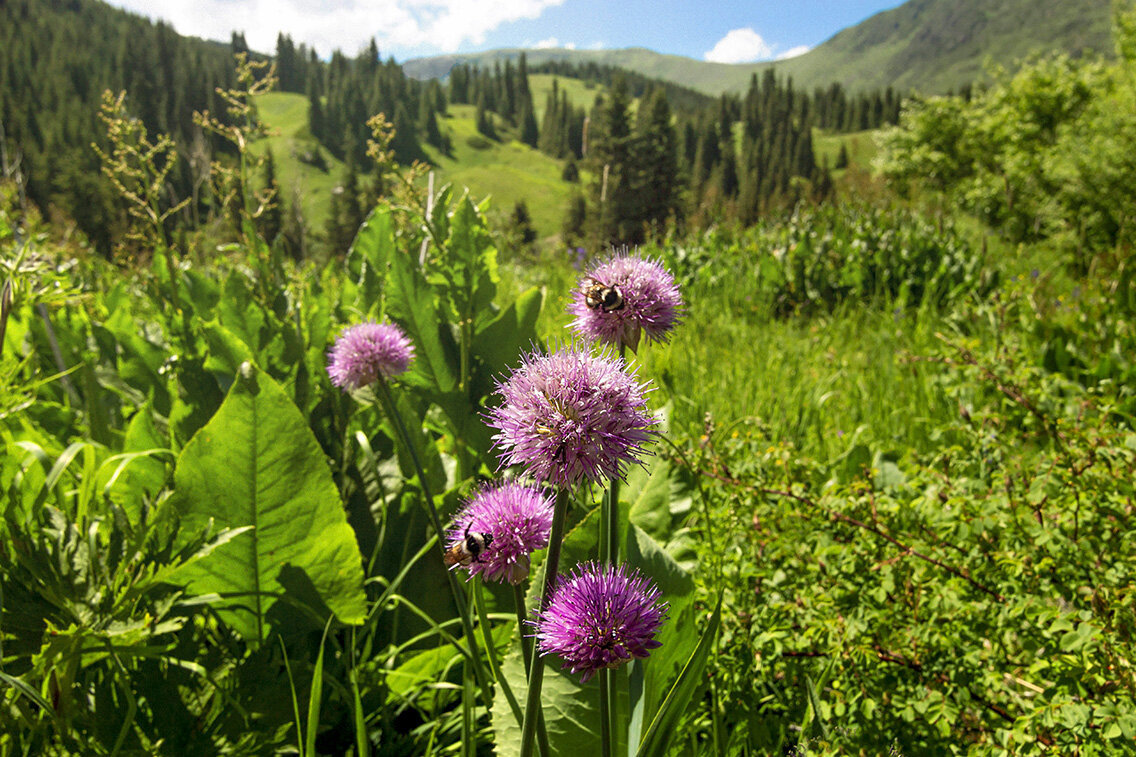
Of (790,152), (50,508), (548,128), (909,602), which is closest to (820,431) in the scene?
(909,602)

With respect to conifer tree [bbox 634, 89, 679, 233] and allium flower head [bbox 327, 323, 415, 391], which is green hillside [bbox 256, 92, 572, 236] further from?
allium flower head [bbox 327, 323, 415, 391]

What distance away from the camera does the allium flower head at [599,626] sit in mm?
784

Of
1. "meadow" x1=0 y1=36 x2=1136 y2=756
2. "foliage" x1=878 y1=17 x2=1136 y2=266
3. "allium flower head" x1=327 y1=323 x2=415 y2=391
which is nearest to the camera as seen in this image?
"meadow" x1=0 y1=36 x2=1136 y2=756

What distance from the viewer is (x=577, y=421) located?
0.79 m

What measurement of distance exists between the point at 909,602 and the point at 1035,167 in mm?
39963

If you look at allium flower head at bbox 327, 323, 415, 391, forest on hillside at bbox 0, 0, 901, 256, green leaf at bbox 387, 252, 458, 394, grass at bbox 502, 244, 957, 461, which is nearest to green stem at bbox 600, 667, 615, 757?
allium flower head at bbox 327, 323, 415, 391

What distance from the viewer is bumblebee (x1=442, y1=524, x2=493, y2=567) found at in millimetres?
887

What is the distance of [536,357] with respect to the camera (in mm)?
903

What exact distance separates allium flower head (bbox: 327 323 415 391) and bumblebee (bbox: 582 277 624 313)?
2.35 feet

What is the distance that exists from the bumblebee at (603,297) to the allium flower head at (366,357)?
718 mm

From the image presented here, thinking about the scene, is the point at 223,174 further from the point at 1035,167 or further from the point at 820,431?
the point at 1035,167

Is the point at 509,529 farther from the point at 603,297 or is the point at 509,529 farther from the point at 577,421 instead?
the point at 603,297

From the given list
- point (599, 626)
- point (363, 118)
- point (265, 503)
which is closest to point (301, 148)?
point (363, 118)

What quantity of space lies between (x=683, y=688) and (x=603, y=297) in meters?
0.58
